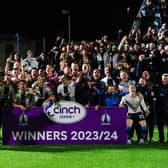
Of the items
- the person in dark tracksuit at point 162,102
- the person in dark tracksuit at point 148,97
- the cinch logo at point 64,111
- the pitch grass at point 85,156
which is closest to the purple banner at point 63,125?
the cinch logo at point 64,111

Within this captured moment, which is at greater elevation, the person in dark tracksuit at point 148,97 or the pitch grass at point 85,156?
the person in dark tracksuit at point 148,97

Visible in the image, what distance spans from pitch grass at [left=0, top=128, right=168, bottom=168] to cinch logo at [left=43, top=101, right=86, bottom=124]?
2.68ft

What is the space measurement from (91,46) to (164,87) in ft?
21.6

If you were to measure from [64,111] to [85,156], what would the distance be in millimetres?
2663

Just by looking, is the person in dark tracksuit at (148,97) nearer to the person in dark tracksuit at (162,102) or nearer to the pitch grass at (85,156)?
the person in dark tracksuit at (162,102)

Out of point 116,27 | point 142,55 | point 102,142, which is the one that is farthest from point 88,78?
point 116,27

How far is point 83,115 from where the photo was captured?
15703mm

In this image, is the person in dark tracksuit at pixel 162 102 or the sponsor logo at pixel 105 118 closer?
the sponsor logo at pixel 105 118

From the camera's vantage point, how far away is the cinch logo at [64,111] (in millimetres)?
15641

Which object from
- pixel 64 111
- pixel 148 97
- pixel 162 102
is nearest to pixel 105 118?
pixel 64 111

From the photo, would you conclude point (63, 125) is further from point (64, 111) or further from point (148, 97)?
point (148, 97)

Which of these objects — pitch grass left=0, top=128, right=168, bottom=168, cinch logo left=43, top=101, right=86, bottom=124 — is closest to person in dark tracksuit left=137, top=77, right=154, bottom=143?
pitch grass left=0, top=128, right=168, bottom=168

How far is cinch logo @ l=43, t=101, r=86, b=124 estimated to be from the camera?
51.3ft

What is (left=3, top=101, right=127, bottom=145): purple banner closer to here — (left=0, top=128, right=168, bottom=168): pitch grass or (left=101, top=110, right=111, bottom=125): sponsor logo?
(left=101, top=110, right=111, bottom=125): sponsor logo
